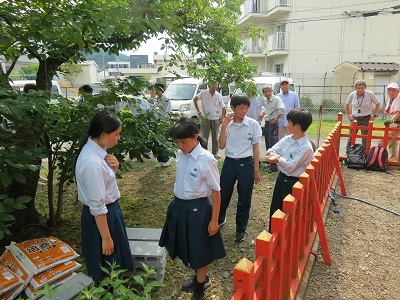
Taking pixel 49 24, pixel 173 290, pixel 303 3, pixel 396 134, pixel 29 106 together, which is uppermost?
pixel 303 3

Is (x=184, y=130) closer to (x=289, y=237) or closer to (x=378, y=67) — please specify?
(x=289, y=237)

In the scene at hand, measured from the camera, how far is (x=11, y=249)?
8.18 ft

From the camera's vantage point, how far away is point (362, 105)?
21.7 feet

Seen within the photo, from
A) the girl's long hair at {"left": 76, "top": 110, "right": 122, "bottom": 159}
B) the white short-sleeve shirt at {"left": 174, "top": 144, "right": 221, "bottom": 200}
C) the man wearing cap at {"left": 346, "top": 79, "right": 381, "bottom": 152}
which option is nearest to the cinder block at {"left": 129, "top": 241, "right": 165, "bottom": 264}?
the white short-sleeve shirt at {"left": 174, "top": 144, "right": 221, "bottom": 200}

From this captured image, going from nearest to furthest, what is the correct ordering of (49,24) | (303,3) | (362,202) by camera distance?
(49,24), (362,202), (303,3)

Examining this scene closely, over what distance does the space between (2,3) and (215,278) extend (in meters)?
2.94

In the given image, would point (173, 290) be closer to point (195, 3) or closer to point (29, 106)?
point (29, 106)

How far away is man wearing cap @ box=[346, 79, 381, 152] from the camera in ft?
21.3

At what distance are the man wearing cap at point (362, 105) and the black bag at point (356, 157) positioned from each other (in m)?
0.40

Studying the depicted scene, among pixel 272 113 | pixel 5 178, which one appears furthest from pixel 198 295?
pixel 272 113

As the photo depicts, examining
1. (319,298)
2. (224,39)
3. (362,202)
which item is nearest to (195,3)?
(224,39)

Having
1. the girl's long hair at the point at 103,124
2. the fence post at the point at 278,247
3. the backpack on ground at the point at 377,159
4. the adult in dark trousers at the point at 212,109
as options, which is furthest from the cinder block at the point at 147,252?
the backpack on ground at the point at 377,159

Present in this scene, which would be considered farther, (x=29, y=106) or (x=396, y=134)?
(x=396, y=134)

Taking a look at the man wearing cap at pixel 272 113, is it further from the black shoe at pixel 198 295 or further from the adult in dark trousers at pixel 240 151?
the black shoe at pixel 198 295
